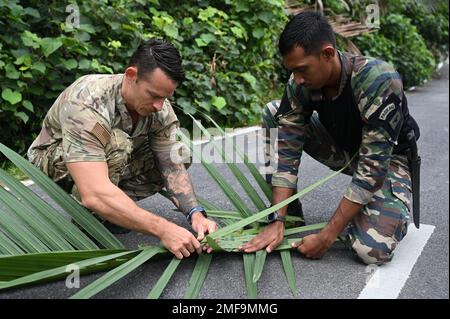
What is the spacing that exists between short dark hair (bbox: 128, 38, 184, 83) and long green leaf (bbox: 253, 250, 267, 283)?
80cm

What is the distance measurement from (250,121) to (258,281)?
356 cm

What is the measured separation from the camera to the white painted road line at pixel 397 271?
1.99 m

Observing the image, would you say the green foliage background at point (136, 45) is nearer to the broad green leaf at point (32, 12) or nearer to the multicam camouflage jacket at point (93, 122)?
the broad green leaf at point (32, 12)

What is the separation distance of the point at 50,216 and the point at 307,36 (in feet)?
4.01

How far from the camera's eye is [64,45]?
3.78 m

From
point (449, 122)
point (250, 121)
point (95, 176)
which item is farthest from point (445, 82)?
point (95, 176)

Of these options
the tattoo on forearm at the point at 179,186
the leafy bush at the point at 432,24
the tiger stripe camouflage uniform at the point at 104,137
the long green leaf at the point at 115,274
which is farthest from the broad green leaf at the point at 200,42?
the leafy bush at the point at 432,24

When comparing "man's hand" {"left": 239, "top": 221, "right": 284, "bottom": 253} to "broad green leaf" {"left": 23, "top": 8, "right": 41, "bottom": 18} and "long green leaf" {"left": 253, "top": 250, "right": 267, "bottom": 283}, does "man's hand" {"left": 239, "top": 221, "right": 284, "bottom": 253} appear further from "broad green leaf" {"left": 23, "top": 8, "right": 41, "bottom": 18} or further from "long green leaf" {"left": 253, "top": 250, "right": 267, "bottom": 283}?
"broad green leaf" {"left": 23, "top": 8, "right": 41, "bottom": 18}

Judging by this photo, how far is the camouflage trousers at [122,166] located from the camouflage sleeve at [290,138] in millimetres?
610

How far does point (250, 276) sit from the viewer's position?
1938mm

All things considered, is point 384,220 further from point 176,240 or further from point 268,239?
point 176,240
